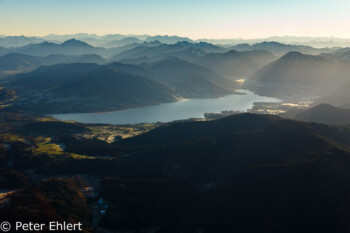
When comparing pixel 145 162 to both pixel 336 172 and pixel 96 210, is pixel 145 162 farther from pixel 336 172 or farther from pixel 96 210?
pixel 336 172

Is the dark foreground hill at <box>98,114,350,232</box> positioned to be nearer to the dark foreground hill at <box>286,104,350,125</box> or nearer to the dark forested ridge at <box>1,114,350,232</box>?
the dark forested ridge at <box>1,114,350,232</box>

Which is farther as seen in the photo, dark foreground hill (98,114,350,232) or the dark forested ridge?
the dark forested ridge

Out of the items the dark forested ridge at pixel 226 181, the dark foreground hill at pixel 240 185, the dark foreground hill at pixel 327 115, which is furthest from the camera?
the dark foreground hill at pixel 327 115
